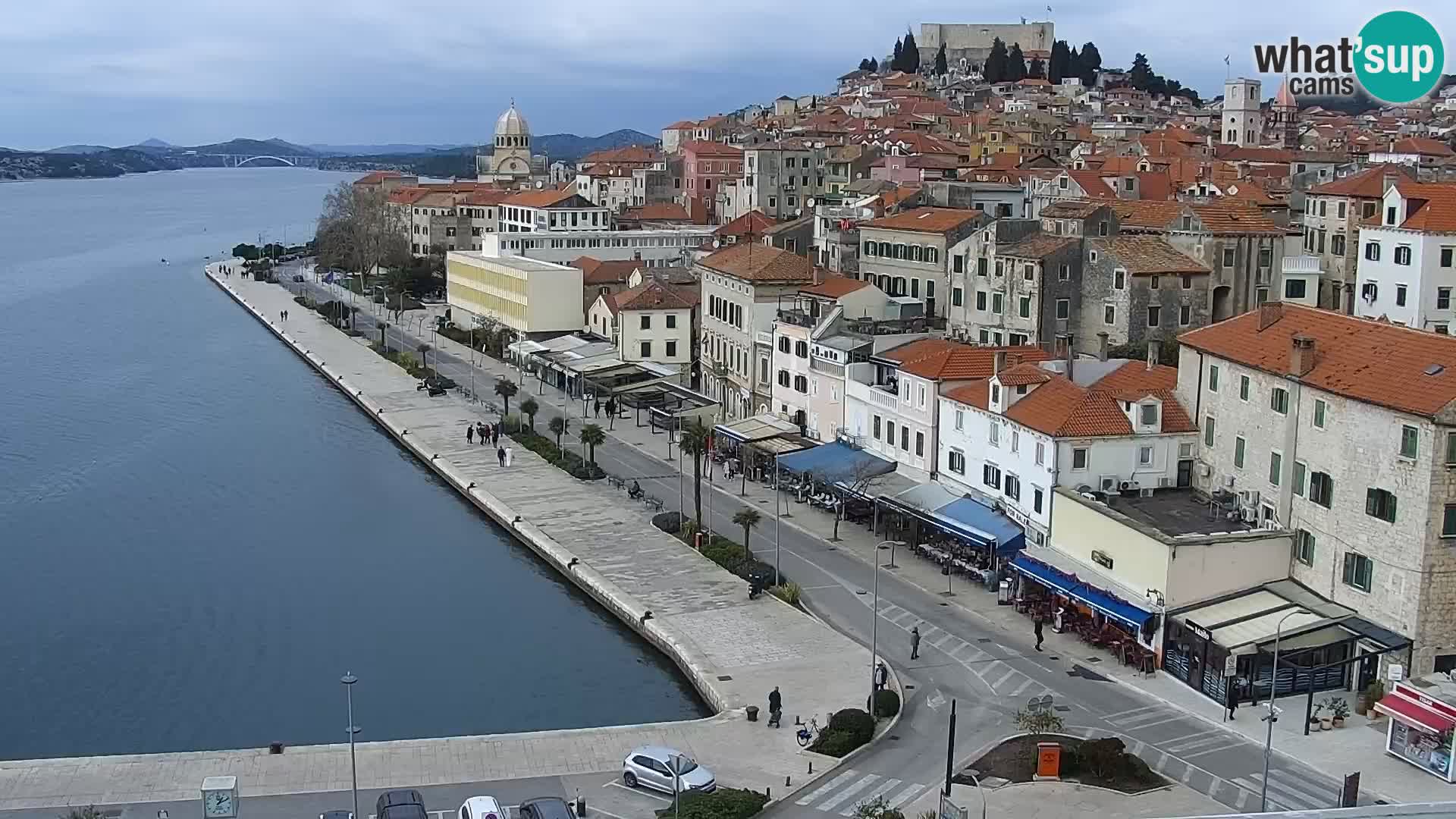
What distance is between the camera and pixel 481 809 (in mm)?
23656

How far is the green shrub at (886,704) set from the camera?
29062 millimetres

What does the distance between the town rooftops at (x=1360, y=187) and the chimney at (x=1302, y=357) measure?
26235mm

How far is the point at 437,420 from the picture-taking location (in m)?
64.0

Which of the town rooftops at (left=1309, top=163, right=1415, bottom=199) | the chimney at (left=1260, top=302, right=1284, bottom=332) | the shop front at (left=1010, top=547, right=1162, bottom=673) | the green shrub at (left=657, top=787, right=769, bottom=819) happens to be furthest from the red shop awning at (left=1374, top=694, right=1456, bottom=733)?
the town rooftops at (left=1309, top=163, right=1415, bottom=199)

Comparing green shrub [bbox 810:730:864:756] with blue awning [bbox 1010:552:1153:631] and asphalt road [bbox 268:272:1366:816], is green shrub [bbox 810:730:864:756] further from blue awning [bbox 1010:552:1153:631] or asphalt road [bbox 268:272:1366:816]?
blue awning [bbox 1010:552:1153:631]

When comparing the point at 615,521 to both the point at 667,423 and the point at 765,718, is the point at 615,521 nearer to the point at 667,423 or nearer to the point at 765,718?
the point at 667,423

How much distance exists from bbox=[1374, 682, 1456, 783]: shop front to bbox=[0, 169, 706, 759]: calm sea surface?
13.6 meters

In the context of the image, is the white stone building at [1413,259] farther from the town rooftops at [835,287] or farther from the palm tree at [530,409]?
the palm tree at [530,409]

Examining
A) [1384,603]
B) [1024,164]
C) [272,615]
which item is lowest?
[272,615]

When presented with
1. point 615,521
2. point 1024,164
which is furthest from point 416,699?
point 1024,164

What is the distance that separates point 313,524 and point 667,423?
549 inches

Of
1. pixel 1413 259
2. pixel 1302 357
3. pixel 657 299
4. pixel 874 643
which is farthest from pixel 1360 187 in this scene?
pixel 874 643

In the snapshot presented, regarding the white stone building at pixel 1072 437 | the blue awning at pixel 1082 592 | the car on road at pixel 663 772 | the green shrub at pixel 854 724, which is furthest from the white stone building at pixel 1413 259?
the car on road at pixel 663 772

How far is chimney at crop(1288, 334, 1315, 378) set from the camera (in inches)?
1307
